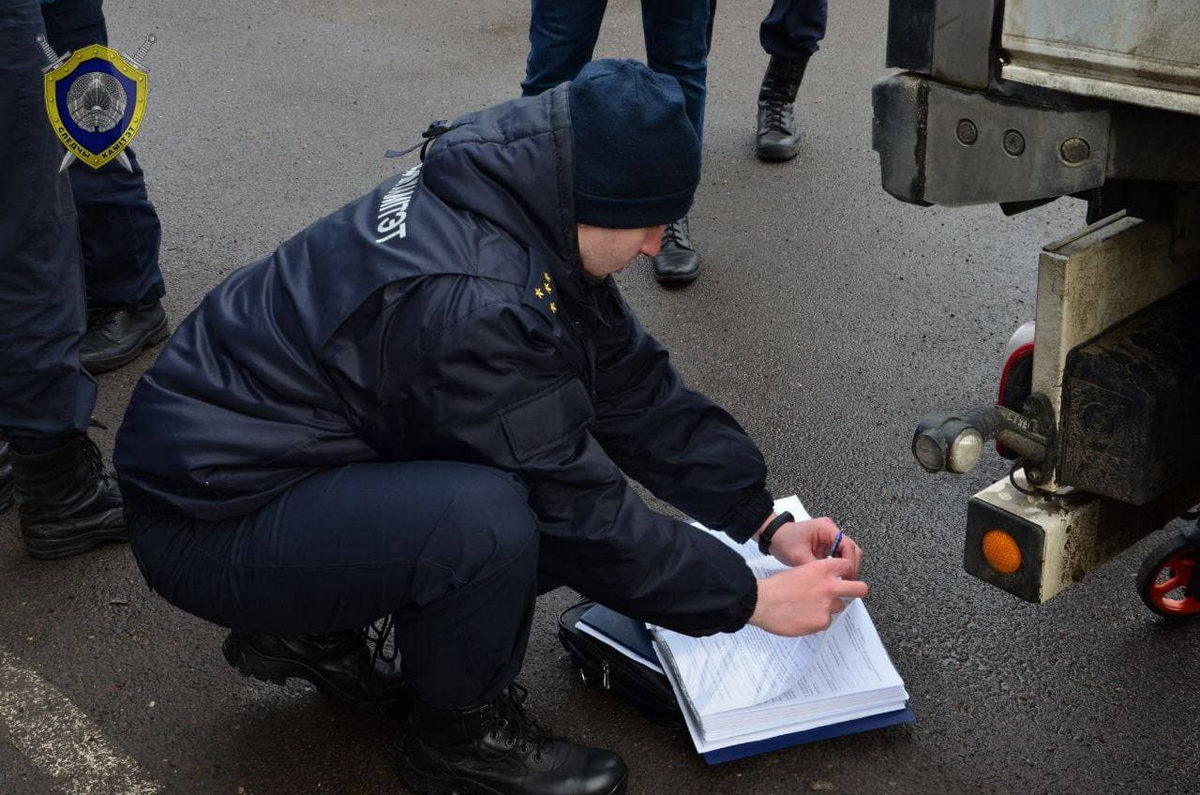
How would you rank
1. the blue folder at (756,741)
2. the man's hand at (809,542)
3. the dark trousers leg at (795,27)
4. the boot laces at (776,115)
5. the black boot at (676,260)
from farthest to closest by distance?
the boot laces at (776,115) → the dark trousers leg at (795,27) → the black boot at (676,260) → the man's hand at (809,542) → the blue folder at (756,741)

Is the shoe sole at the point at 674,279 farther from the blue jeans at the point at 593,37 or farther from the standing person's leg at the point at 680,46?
the blue jeans at the point at 593,37

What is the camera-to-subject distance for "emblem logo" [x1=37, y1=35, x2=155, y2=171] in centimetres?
284

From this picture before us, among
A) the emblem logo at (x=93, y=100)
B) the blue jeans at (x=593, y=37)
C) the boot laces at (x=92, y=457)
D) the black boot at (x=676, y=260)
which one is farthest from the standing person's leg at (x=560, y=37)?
the boot laces at (x=92, y=457)

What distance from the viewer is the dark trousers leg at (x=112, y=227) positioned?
3.34 meters

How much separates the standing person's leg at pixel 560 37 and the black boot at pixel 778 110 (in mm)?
1116

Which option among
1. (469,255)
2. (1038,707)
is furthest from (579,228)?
(1038,707)

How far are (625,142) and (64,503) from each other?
1.58 meters

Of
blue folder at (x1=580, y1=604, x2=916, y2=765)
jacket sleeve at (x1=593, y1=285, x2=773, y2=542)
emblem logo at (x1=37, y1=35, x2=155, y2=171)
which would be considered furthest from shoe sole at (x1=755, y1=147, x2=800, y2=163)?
blue folder at (x1=580, y1=604, x2=916, y2=765)

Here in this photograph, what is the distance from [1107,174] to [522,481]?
92cm

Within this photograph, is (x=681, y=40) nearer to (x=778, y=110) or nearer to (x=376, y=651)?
(x=778, y=110)

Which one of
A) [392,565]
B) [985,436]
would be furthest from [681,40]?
[392,565]

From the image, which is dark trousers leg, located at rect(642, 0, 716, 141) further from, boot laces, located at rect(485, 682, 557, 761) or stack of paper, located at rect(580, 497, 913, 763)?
boot laces, located at rect(485, 682, 557, 761)

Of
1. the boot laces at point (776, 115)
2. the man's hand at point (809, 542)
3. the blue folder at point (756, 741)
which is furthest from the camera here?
the boot laces at point (776, 115)

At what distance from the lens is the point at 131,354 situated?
142 inches
